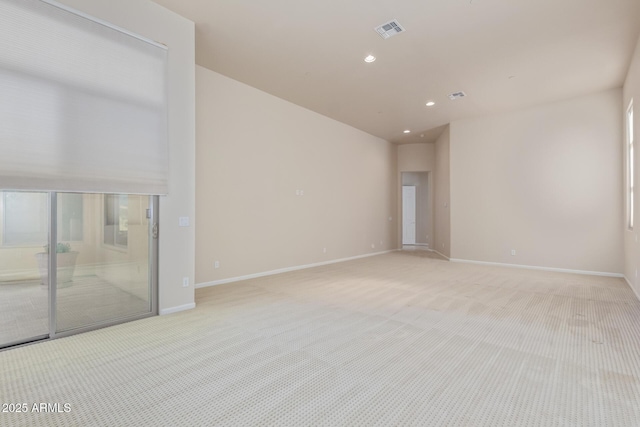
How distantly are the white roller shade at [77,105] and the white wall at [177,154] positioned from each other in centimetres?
12

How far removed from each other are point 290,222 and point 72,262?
3939 millimetres

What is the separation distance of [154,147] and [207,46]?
1789mm

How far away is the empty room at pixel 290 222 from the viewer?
2166 mm

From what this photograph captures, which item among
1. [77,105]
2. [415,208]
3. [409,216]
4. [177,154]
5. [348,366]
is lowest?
[348,366]

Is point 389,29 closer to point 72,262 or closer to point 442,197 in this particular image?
point 72,262

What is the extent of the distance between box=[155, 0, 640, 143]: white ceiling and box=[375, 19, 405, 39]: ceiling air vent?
73mm

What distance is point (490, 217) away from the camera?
24.2 feet

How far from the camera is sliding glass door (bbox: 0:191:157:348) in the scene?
286 centimetres

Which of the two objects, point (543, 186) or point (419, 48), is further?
point (543, 186)

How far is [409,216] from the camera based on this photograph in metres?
12.1

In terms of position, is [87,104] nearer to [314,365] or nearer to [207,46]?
[207,46]

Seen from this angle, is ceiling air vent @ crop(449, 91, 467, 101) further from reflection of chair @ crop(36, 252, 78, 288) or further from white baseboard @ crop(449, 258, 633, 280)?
reflection of chair @ crop(36, 252, 78, 288)

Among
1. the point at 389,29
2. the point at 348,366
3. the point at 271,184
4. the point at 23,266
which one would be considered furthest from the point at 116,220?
the point at 389,29

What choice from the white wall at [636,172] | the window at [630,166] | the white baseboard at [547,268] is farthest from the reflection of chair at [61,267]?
the window at [630,166]
